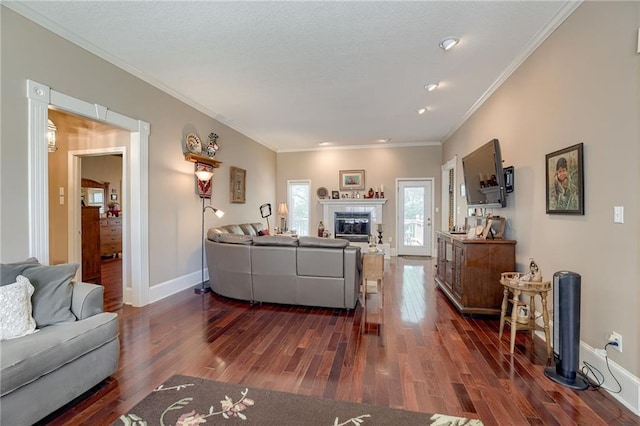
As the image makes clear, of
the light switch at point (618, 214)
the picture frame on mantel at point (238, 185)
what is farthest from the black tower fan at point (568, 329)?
the picture frame on mantel at point (238, 185)

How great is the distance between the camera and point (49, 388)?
1600mm

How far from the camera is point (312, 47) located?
2.87 metres

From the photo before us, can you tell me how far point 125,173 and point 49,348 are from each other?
2558mm

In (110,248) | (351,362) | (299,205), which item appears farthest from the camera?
(299,205)

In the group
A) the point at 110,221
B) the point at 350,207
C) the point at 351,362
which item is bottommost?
the point at 351,362

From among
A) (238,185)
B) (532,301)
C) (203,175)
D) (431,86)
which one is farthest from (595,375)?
(238,185)

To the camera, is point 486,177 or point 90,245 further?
point 90,245

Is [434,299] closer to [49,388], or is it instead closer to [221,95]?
[49,388]

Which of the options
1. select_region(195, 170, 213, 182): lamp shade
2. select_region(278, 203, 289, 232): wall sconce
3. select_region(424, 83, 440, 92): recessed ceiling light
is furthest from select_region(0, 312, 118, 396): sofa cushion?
select_region(278, 203, 289, 232): wall sconce

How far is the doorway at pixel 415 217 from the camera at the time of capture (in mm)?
7188

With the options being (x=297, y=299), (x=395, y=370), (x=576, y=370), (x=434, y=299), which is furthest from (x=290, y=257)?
(x=576, y=370)

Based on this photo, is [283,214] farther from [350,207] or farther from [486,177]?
[486,177]

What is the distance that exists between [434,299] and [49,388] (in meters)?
3.86

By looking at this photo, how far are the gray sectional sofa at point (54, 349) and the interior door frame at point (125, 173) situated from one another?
1.97 feet
